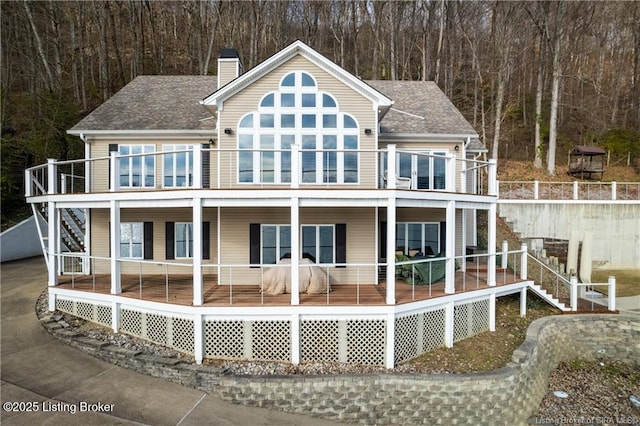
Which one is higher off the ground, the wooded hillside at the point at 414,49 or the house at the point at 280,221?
the wooded hillside at the point at 414,49

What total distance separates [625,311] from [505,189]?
10.8 meters

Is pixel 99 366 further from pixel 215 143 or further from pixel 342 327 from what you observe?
pixel 215 143

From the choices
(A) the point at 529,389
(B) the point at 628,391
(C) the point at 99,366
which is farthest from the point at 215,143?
(B) the point at 628,391

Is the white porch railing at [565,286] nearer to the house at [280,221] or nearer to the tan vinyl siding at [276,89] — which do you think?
the house at [280,221]

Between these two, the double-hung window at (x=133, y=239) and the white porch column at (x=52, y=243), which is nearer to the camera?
the white porch column at (x=52, y=243)

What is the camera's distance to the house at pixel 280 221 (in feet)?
33.3

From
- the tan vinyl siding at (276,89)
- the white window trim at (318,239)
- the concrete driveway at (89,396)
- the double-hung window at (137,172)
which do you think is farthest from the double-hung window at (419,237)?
the double-hung window at (137,172)

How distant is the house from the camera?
33.3 feet

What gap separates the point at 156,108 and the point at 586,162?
2931 cm

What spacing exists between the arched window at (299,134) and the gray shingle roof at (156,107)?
320 centimetres

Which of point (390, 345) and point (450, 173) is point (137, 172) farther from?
point (450, 173)

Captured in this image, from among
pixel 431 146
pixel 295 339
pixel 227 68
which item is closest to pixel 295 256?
pixel 295 339

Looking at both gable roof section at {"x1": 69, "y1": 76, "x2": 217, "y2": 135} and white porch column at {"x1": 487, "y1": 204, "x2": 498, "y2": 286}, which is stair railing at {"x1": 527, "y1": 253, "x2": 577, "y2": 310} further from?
gable roof section at {"x1": 69, "y1": 76, "x2": 217, "y2": 135}

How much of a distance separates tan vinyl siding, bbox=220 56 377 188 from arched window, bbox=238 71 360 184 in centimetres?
16
